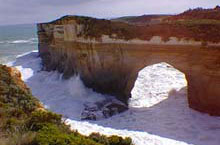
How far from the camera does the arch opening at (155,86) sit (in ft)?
56.4

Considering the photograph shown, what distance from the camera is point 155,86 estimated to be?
1953cm

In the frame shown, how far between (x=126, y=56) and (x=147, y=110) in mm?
3408

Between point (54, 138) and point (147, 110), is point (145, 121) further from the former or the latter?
point (54, 138)

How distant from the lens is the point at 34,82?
2342 cm

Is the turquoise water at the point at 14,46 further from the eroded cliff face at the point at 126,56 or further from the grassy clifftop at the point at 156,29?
the grassy clifftop at the point at 156,29

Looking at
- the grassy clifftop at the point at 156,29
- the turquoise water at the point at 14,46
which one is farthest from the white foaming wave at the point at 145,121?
the turquoise water at the point at 14,46

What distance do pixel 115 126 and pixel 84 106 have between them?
352 centimetres

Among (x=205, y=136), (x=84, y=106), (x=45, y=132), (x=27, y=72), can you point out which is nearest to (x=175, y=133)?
(x=205, y=136)

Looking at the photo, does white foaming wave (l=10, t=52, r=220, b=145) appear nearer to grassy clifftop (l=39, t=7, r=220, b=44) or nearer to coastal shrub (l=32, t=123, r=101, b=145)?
grassy clifftop (l=39, t=7, r=220, b=44)

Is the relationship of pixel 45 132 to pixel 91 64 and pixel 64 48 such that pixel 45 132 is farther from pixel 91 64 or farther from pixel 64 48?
pixel 64 48

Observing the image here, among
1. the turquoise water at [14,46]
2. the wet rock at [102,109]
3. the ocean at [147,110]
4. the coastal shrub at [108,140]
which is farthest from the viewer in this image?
the turquoise water at [14,46]

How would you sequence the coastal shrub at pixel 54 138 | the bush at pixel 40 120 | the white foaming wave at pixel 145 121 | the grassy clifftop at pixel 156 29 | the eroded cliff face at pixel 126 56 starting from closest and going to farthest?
the coastal shrub at pixel 54 138 → the bush at pixel 40 120 → the white foaming wave at pixel 145 121 → the grassy clifftop at pixel 156 29 → the eroded cliff face at pixel 126 56

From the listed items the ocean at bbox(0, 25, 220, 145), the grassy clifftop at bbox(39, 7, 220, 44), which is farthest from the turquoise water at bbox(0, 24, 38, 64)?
the grassy clifftop at bbox(39, 7, 220, 44)

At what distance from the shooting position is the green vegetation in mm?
5590
